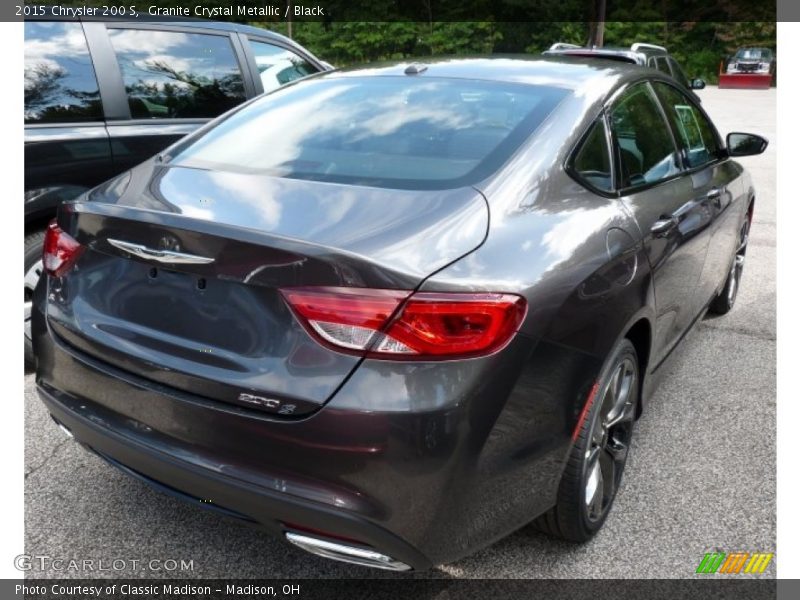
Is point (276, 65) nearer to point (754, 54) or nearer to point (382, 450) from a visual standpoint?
point (382, 450)

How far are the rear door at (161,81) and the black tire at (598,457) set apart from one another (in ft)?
9.17

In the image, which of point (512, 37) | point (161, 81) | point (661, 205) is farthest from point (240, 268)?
point (512, 37)

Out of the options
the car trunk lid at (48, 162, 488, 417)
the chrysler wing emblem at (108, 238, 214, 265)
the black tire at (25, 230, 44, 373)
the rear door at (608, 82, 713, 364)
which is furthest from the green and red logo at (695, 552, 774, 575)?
the black tire at (25, 230, 44, 373)

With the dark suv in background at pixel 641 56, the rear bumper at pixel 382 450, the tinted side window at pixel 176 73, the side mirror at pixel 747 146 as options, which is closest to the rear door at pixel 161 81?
the tinted side window at pixel 176 73

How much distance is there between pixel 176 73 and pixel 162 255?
2.72 m

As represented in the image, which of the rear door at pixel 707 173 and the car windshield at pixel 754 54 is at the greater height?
the car windshield at pixel 754 54

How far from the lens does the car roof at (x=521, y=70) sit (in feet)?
9.00

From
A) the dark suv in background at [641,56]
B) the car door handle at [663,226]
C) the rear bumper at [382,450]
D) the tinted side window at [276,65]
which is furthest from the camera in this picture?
the dark suv in background at [641,56]

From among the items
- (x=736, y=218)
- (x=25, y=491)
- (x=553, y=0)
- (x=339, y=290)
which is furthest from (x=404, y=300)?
(x=553, y=0)

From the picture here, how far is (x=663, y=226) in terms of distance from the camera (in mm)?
2699

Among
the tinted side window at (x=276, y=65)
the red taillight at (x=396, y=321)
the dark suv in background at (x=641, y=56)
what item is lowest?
the red taillight at (x=396, y=321)

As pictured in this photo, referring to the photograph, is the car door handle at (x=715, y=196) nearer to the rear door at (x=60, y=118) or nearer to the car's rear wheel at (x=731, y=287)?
the car's rear wheel at (x=731, y=287)

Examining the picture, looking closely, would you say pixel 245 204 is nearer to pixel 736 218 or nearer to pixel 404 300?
pixel 404 300

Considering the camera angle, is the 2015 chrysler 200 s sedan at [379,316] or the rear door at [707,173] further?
the rear door at [707,173]
